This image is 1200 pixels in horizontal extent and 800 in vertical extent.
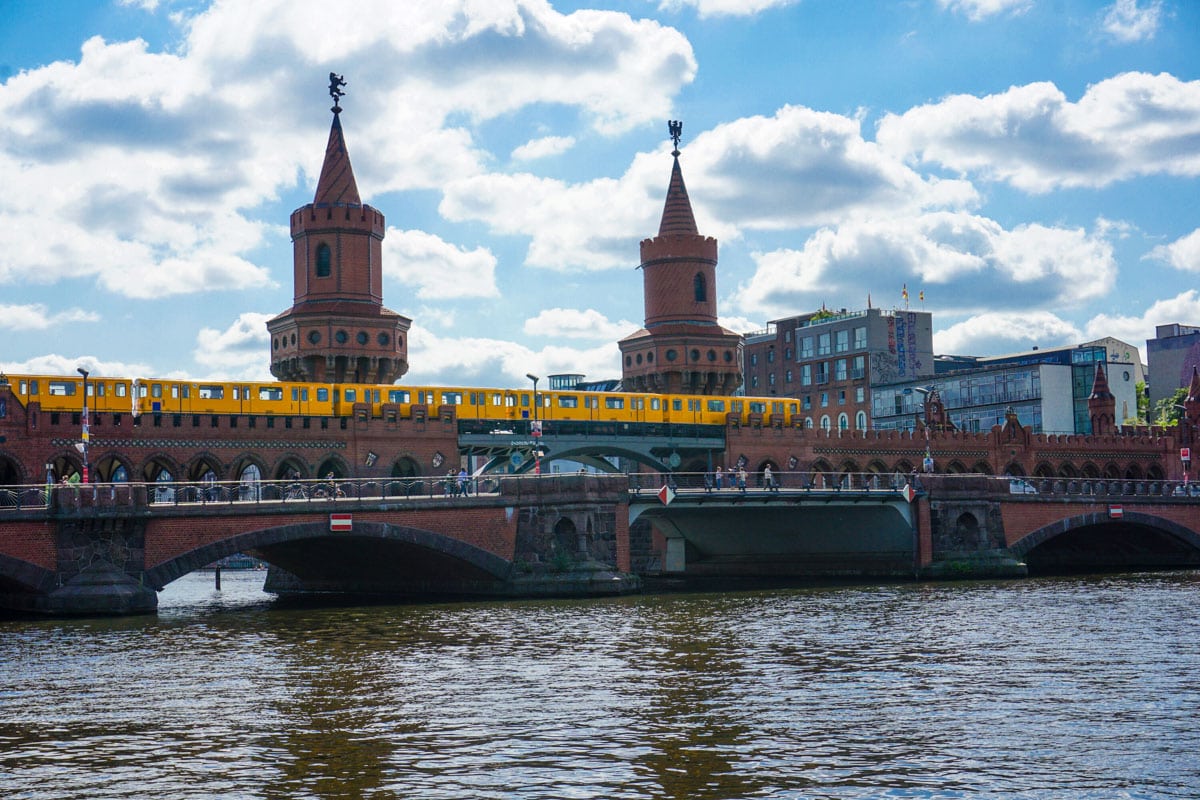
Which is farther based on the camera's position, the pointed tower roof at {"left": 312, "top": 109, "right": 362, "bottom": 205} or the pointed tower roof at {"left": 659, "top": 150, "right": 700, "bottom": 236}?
the pointed tower roof at {"left": 659, "top": 150, "right": 700, "bottom": 236}

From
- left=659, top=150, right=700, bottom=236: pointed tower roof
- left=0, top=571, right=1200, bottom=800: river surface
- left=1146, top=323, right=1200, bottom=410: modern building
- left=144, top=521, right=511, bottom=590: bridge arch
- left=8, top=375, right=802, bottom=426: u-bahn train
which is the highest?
left=659, top=150, right=700, bottom=236: pointed tower roof

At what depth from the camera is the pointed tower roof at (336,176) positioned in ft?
309

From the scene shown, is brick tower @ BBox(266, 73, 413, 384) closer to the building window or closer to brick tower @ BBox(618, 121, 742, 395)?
the building window

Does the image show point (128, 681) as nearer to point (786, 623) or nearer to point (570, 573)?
point (786, 623)

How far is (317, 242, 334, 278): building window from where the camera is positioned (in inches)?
3698

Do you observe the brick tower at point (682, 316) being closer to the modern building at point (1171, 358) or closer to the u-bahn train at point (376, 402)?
the u-bahn train at point (376, 402)

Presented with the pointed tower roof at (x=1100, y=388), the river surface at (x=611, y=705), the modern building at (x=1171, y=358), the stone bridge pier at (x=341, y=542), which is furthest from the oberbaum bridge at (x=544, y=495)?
the modern building at (x=1171, y=358)

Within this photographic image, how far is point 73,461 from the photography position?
3039 inches

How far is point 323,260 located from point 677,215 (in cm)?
2911

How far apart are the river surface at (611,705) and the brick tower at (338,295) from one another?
1675 inches

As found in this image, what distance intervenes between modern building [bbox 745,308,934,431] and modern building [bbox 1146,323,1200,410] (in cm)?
2141

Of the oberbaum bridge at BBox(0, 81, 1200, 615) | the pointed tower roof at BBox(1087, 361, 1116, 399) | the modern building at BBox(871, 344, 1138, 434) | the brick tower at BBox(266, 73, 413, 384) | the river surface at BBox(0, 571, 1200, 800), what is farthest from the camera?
the modern building at BBox(871, 344, 1138, 434)

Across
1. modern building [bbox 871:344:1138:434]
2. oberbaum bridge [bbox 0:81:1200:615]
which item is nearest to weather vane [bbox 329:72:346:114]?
oberbaum bridge [bbox 0:81:1200:615]

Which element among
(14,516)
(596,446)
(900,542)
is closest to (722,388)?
(596,446)
